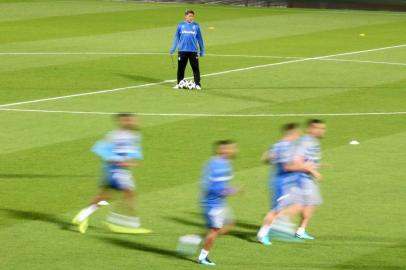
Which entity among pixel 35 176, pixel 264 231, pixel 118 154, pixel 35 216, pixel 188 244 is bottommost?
pixel 35 176

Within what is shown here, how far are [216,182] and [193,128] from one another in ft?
33.2

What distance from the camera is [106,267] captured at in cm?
1566

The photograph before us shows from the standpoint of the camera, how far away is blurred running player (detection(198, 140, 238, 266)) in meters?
15.6

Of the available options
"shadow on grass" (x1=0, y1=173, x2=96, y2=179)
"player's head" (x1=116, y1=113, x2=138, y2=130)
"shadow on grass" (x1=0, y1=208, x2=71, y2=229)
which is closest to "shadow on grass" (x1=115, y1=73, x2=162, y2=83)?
"shadow on grass" (x1=0, y1=173, x2=96, y2=179)

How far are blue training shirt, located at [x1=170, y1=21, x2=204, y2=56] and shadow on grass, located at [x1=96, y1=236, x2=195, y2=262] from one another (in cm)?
1473

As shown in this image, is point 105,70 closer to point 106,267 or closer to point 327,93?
point 327,93

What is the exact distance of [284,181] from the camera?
17.0 meters

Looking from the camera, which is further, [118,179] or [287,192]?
[118,179]

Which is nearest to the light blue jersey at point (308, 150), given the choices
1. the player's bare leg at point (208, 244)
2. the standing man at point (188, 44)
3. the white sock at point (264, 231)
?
the white sock at point (264, 231)

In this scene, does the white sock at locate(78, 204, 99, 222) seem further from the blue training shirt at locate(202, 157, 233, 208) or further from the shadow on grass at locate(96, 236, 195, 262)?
the blue training shirt at locate(202, 157, 233, 208)

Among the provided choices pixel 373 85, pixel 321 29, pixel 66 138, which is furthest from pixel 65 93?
pixel 321 29

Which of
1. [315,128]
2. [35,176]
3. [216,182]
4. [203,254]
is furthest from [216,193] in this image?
[35,176]

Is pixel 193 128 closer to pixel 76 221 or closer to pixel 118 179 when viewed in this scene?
pixel 76 221

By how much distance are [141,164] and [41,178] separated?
208 centimetres
